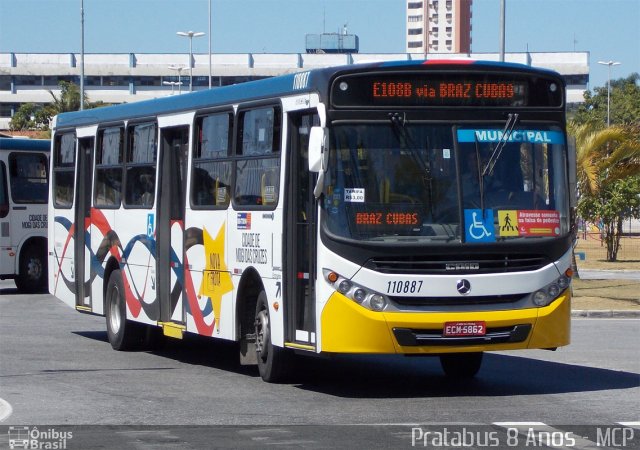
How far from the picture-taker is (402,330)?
1166 centimetres

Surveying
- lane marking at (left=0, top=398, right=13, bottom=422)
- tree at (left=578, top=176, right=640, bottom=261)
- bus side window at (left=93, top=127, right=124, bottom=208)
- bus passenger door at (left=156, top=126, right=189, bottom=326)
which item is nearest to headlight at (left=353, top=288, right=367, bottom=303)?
lane marking at (left=0, top=398, right=13, bottom=422)

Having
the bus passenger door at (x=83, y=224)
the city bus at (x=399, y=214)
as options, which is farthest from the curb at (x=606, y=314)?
the city bus at (x=399, y=214)

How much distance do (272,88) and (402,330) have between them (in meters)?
3.05

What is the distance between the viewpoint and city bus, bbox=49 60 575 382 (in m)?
11.7

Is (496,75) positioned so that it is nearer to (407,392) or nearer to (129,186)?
(407,392)

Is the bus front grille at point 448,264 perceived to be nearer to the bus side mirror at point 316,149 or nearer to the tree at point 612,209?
the bus side mirror at point 316,149

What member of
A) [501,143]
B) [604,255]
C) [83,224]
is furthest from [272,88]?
[604,255]

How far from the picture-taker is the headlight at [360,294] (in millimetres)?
11648

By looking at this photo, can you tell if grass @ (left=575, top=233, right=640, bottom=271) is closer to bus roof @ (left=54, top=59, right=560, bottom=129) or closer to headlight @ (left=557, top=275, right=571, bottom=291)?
bus roof @ (left=54, top=59, right=560, bottom=129)

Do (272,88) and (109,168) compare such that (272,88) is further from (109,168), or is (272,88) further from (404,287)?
(109,168)

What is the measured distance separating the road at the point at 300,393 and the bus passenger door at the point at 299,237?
2.33 feet

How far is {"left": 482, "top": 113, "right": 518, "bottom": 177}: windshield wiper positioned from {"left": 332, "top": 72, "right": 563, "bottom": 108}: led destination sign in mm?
170

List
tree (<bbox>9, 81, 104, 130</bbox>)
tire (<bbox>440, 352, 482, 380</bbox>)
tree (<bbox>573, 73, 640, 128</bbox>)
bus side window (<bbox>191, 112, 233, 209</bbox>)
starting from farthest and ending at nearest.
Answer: tree (<bbox>573, 73, 640, 128</bbox>) → tree (<bbox>9, 81, 104, 130</bbox>) → bus side window (<bbox>191, 112, 233, 209</bbox>) → tire (<bbox>440, 352, 482, 380</bbox>)

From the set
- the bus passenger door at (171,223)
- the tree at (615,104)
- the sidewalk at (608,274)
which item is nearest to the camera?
the bus passenger door at (171,223)
